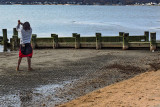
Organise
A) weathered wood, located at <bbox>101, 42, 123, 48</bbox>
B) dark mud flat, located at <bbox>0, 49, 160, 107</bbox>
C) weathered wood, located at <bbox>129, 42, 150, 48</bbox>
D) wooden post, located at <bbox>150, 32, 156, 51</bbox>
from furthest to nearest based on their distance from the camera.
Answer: weathered wood, located at <bbox>101, 42, 123, 48</bbox>, weathered wood, located at <bbox>129, 42, 150, 48</bbox>, wooden post, located at <bbox>150, 32, 156, 51</bbox>, dark mud flat, located at <bbox>0, 49, 160, 107</bbox>

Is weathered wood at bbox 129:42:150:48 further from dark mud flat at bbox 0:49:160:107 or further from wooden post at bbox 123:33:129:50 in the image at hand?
dark mud flat at bbox 0:49:160:107

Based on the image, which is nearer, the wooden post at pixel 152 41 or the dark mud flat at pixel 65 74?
the dark mud flat at pixel 65 74

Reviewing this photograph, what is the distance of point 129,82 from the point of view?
11.0m

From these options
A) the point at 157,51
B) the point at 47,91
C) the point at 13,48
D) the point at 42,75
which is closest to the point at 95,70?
the point at 42,75

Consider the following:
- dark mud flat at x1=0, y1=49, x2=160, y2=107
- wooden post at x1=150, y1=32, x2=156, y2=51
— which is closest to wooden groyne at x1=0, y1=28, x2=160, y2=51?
wooden post at x1=150, y1=32, x2=156, y2=51

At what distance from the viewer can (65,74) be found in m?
12.6

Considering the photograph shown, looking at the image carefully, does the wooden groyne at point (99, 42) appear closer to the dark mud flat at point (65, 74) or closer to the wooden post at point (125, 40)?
the wooden post at point (125, 40)

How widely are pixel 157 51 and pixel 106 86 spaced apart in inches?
320

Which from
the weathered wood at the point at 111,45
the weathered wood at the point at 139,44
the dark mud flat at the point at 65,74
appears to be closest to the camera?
the dark mud flat at the point at 65,74

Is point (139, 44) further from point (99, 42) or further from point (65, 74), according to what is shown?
point (65, 74)

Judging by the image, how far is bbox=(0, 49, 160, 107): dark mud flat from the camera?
9875 mm

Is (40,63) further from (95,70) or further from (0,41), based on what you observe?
(0,41)

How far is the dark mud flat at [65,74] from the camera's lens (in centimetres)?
988

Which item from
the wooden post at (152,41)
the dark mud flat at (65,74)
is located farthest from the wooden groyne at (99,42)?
the dark mud flat at (65,74)
